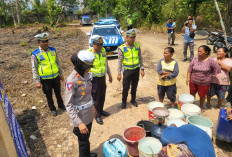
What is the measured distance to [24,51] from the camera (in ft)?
30.7

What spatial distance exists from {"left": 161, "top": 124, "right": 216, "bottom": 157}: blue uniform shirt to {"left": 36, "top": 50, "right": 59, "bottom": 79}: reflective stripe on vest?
119 inches

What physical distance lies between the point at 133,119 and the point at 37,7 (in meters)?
31.7

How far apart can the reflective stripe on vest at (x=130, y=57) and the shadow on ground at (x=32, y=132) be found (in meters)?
2.51

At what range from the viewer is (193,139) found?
3.94ft

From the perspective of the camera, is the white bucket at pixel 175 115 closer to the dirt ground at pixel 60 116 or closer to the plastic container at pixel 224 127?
the plastic container at pixel 224 127

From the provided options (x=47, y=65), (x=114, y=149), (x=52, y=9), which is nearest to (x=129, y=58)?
(x=47, y=65)

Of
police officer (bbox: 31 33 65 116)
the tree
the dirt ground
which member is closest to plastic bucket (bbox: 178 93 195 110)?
the dirt ground

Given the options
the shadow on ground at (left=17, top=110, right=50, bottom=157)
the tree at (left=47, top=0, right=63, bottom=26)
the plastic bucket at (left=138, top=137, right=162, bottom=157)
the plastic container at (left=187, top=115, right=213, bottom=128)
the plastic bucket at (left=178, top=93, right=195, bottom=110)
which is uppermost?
the tree at (left=47, top=0, right=63, bottom=26)

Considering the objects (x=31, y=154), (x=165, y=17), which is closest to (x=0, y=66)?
(x=31, y=154)

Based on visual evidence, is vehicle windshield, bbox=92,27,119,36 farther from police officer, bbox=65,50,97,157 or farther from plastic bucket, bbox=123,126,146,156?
police officer, bbox=65,50,97,157

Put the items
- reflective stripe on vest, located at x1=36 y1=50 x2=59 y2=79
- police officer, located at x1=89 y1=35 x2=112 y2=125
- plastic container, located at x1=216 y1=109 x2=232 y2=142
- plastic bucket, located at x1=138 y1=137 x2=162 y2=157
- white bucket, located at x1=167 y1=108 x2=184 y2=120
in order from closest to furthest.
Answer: plastic bucket, located at x1=138 y1=137 x2=162 y2=157, plastic container, located at x1=216 y1=109 x2=232 y2=142, white bucket, located at x1=167 y1=108 x2=184 y2=120, police officer, located at x1=89 y1=35 x2=112 y2=125, reflective stripe on vest, located at x1=36 y1=50 x2=59 y2=79

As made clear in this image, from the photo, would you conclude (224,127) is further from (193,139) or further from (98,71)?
(98,71)

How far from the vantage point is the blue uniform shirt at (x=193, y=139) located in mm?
1152

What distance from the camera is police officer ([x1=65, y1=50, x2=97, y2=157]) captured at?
202cm
